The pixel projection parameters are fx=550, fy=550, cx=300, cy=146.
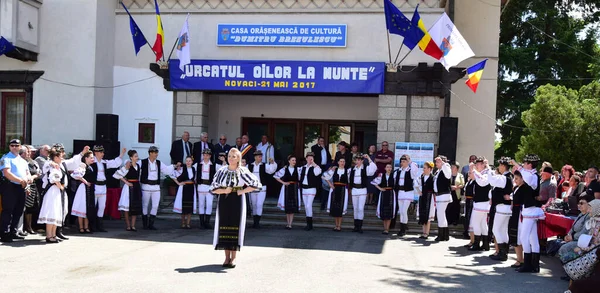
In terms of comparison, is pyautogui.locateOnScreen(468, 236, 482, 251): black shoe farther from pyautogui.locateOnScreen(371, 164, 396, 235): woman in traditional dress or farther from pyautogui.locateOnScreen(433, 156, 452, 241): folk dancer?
pyautogui.locateOnScreen(371, 164, 396, 235): woman in traditional dress

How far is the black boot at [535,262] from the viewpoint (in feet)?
28.2

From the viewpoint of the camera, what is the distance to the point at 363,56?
Answer: 1442cm

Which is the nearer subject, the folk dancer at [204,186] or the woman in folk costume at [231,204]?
the woman in folk costume at [231,204]

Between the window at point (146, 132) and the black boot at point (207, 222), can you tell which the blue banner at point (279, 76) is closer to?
the window at point (146, 132)

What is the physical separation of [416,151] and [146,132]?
7.39 m

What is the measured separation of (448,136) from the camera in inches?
541

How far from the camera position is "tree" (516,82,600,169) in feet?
63.5

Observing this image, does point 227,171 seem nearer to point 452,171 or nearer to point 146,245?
point 146,245

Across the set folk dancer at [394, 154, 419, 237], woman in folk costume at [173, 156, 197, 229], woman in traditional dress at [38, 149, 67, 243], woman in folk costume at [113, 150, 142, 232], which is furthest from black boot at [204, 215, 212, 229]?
folk dancer at [394, 154, 419, 237]

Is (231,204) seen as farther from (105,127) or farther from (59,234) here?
(105,127)

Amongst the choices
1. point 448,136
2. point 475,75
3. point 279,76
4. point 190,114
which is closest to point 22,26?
point 190,114

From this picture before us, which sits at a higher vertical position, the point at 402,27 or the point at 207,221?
the point at 402,27

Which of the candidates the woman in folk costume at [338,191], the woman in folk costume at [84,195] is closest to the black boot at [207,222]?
the woman in folk costume at [84,195]

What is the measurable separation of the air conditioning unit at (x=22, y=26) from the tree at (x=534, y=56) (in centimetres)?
1878
